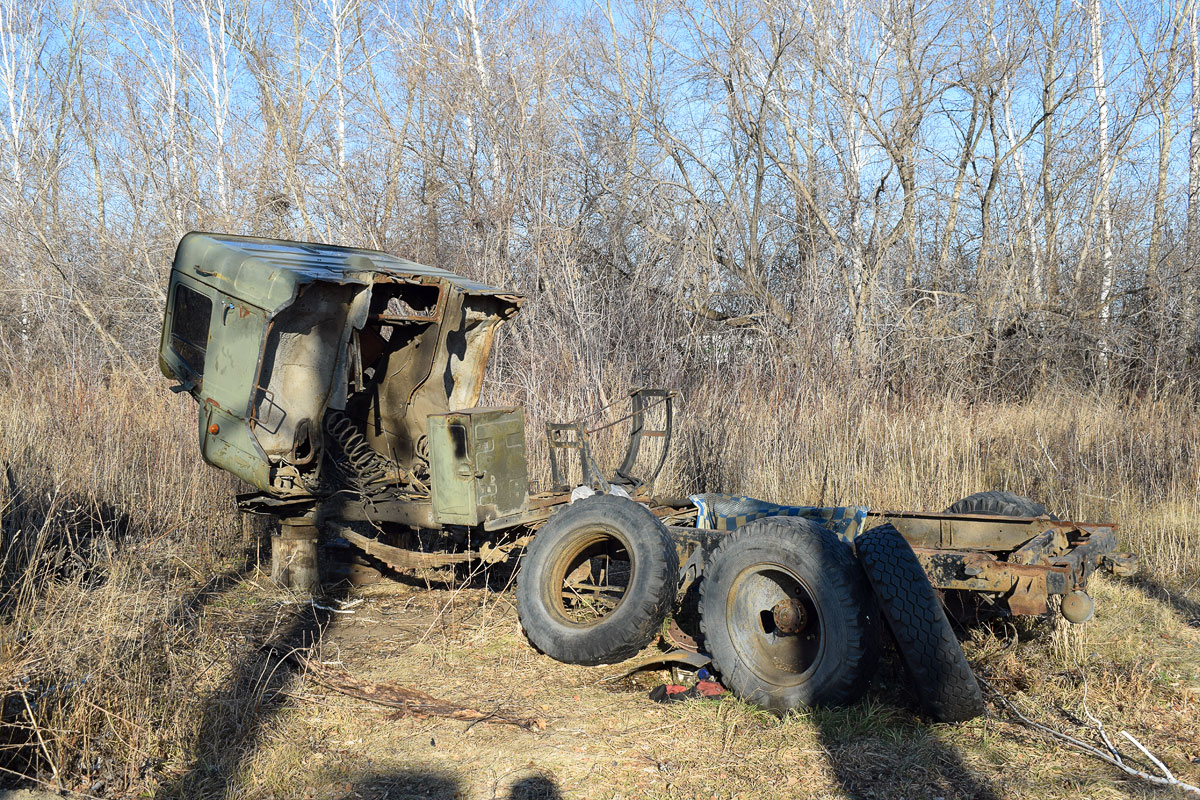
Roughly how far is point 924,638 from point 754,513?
195 cm

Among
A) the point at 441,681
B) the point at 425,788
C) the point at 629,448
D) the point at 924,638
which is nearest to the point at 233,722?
the point at 425,788

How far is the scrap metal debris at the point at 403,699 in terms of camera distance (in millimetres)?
4246

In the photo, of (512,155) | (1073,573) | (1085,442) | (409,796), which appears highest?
(512,155)

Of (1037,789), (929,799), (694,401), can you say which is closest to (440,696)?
(929,799)

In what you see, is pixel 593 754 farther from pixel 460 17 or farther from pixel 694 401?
pixel 460 17

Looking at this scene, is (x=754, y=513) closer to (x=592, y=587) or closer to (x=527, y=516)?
(x=592, y=587)

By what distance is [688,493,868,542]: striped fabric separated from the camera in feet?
17.3

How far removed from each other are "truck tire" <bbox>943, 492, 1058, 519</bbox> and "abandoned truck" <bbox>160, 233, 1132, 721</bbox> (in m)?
0.01

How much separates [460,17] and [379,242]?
4175 mm

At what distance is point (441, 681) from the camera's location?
4.79 meters

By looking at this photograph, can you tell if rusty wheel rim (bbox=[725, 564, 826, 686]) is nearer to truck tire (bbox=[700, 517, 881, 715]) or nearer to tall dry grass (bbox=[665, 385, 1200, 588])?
truck tire (bbox=[700, 517, 881, 715])

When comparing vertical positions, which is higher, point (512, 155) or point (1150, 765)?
point (512, 155)

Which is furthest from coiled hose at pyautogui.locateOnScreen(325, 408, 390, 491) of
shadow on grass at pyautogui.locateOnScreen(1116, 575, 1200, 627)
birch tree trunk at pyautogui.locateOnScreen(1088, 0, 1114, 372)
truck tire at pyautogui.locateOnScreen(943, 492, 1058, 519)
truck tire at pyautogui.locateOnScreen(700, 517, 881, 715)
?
birch tree trunk at pyautogui.locateOnScreen(1088, 0, 1114, 372)

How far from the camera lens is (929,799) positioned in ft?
11.1
